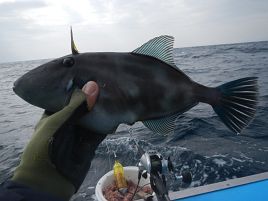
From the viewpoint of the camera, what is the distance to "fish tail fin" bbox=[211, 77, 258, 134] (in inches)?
78.3

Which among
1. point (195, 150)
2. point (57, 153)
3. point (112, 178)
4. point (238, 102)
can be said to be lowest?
point (195, 150)

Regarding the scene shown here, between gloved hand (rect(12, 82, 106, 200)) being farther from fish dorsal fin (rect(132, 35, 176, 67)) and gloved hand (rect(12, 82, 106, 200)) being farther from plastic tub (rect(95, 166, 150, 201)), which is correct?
plastic tub (rect(95, 166, 150, 201))

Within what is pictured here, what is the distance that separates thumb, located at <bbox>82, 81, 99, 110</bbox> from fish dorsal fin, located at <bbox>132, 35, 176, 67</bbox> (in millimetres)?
398

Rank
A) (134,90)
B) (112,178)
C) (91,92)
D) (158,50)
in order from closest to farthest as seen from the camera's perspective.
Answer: (91,92) → (134,90) → (158,50) → (112,178)

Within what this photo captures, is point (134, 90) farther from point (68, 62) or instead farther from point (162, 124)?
point (68, 62)

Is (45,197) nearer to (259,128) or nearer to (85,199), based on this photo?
(85,199)

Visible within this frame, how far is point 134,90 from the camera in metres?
1.92

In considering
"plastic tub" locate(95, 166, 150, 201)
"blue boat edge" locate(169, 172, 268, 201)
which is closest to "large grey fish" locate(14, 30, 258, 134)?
"blue boat edge" locate(169, 172, 268, 201)

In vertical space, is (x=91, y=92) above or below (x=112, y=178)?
above

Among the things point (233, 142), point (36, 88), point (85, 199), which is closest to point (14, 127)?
point (85, 199)

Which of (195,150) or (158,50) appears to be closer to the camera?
(158,50)

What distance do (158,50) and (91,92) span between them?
0.57 meters

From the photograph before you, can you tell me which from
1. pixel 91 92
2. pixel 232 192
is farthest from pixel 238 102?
pixel 232 192

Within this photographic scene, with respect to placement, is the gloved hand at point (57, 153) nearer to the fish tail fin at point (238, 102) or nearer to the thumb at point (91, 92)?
the thumb at point (91, 92)
